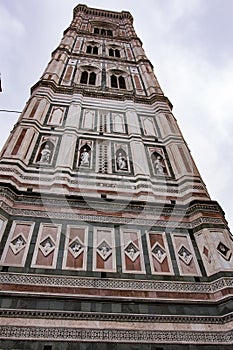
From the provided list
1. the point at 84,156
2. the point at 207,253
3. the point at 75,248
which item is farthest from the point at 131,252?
the point at 84,156

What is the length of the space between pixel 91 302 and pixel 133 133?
434 cm

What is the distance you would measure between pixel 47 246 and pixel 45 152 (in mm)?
2434

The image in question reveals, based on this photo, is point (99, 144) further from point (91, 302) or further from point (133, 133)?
point (91, 302)

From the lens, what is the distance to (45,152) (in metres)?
6.27

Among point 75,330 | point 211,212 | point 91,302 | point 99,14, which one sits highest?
point 99,14

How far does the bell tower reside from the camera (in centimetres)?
341

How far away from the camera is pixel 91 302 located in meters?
3.62

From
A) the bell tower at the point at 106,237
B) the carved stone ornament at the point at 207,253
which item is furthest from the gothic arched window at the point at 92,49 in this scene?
the carved stone ornament at the point at 207,253

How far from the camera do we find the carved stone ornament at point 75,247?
13.8 ft

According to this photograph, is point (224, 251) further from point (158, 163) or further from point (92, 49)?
point (92, 49)

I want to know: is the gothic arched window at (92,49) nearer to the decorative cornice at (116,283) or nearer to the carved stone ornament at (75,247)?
the carved stone ornament at (75,247)

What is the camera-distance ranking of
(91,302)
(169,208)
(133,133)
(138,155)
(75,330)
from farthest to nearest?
(133,133) < (138,155) < (169,208) < (91,302) < (75,330)

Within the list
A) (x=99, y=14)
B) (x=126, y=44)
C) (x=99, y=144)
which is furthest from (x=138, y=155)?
(x=99, y=14)

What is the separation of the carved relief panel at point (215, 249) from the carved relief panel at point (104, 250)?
117cm
